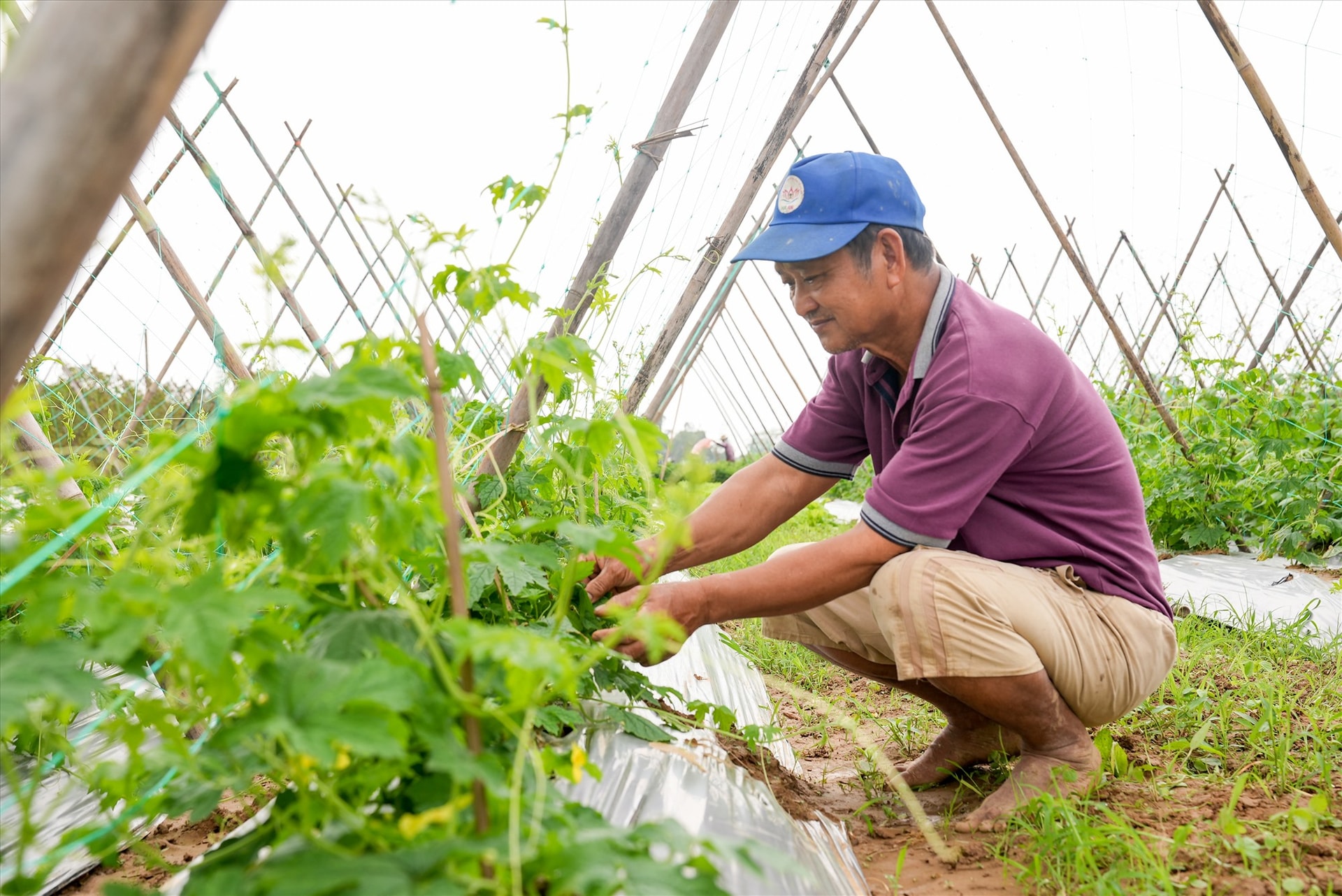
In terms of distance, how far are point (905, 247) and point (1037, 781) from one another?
1.07m

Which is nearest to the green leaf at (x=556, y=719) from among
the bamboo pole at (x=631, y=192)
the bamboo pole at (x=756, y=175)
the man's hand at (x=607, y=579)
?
the man's hand at (x=607, y=579)

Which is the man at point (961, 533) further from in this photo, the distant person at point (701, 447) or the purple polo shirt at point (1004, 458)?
the distant person at point (701, 447)

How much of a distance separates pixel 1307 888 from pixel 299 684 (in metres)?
1.41

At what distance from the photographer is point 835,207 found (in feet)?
6.55

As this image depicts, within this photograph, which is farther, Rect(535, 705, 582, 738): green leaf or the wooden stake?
Rect(535, 705, 582, 738): green leaf

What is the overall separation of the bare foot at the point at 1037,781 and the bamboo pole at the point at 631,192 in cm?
109

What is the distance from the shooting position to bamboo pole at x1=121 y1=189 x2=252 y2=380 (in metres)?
2.81

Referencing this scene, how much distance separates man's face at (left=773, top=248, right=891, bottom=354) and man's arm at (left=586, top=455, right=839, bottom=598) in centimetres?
38

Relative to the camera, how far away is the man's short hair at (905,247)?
199cm

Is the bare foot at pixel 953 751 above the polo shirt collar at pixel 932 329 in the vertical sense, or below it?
below

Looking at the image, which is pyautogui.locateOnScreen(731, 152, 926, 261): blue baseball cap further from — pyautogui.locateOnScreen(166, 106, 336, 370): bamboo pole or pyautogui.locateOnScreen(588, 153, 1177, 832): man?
pyautogui.locateOnScreen(166, 106, 336, 370): bamboo pole

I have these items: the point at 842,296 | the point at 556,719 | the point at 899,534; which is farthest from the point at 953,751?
the point at 556,719

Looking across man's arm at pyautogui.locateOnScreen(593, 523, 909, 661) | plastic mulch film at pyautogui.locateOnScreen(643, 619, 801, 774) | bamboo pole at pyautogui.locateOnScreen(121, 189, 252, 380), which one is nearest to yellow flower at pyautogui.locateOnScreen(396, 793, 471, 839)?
man's arm at pyautogui.locateOnScreen(593, 523, 909, 661)

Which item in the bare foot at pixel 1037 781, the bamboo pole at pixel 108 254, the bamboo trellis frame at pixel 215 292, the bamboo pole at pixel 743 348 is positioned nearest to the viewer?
the bamboo trellis frame at pixel 215 292
